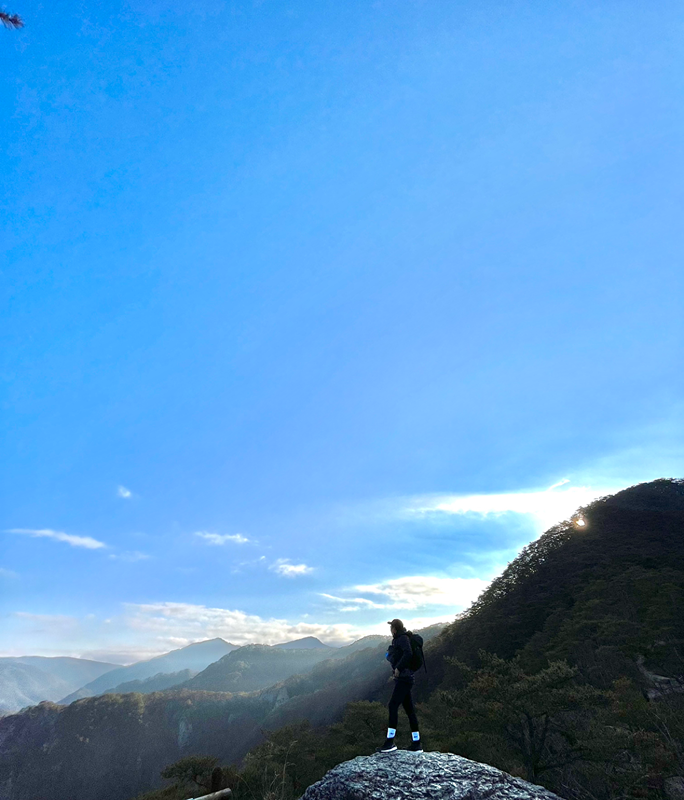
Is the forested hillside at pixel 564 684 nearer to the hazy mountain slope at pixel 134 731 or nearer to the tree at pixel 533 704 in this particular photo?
the tree at pixel 533 704

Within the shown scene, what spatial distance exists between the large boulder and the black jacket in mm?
1248

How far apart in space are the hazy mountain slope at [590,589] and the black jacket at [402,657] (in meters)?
34.8

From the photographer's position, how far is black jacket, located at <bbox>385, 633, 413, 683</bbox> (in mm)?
7902

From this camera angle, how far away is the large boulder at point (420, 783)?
18.9 feet

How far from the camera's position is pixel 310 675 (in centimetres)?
13950

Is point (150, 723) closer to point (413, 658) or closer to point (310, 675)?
point (310, 675)

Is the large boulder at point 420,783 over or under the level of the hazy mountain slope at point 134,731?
over

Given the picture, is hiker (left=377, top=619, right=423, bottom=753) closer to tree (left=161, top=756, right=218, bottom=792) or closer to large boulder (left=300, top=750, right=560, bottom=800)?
large boulder (left=300, top=750, right=560, bottom=800)

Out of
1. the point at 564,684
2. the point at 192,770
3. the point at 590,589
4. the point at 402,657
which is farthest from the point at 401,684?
the point at 590,589

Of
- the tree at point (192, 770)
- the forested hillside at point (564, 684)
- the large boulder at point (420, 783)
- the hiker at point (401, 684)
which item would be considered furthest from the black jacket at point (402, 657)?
the tree at point (192, 770)

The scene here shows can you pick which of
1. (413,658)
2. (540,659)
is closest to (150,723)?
(540,659)

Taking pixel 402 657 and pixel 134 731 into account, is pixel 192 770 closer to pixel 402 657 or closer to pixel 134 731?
pixel 402 657

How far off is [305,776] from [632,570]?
39.7 meters

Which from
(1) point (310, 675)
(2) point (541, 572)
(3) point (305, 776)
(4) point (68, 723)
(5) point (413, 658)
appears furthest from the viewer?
(1) point (310, 675)
